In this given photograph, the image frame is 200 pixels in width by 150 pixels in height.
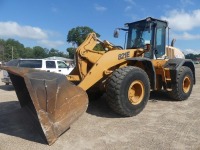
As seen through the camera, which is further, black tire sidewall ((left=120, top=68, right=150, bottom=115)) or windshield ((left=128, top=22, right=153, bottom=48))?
windshield ((left=128, top=22, right=153, bottom=48))

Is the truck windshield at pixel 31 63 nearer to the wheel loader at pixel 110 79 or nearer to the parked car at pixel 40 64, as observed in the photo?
the parked car at pixel 40 64

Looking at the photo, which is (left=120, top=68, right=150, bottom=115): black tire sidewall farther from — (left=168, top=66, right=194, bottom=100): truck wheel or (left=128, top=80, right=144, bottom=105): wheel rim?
(left=168, top=66, right=194, bottom=100): truck wheel

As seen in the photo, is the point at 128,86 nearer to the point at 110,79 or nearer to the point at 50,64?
the point at 110,79

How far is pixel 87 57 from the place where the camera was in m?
6.54

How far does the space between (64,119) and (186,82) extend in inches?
210

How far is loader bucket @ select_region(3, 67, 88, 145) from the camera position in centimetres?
439

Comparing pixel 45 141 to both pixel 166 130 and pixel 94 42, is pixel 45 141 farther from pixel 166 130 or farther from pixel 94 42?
pixel 94 42

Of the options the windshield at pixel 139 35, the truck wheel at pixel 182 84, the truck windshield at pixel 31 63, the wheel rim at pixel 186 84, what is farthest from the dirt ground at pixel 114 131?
the truck windshield at pixel 31 63

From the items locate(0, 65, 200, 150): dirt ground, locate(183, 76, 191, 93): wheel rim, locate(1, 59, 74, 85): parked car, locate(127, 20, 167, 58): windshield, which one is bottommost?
locate(0, 65, 200, 150): dirt ground

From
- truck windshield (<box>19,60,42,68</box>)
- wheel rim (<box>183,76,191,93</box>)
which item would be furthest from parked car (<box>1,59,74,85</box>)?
wheel rim (<box>183,76,191,93</box>)

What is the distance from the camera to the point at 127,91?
19.5ft

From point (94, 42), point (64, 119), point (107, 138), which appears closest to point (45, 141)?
point (64, 119)

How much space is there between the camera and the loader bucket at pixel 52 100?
439 cm

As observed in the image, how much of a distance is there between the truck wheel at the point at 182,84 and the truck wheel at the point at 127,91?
1908 millimetres
